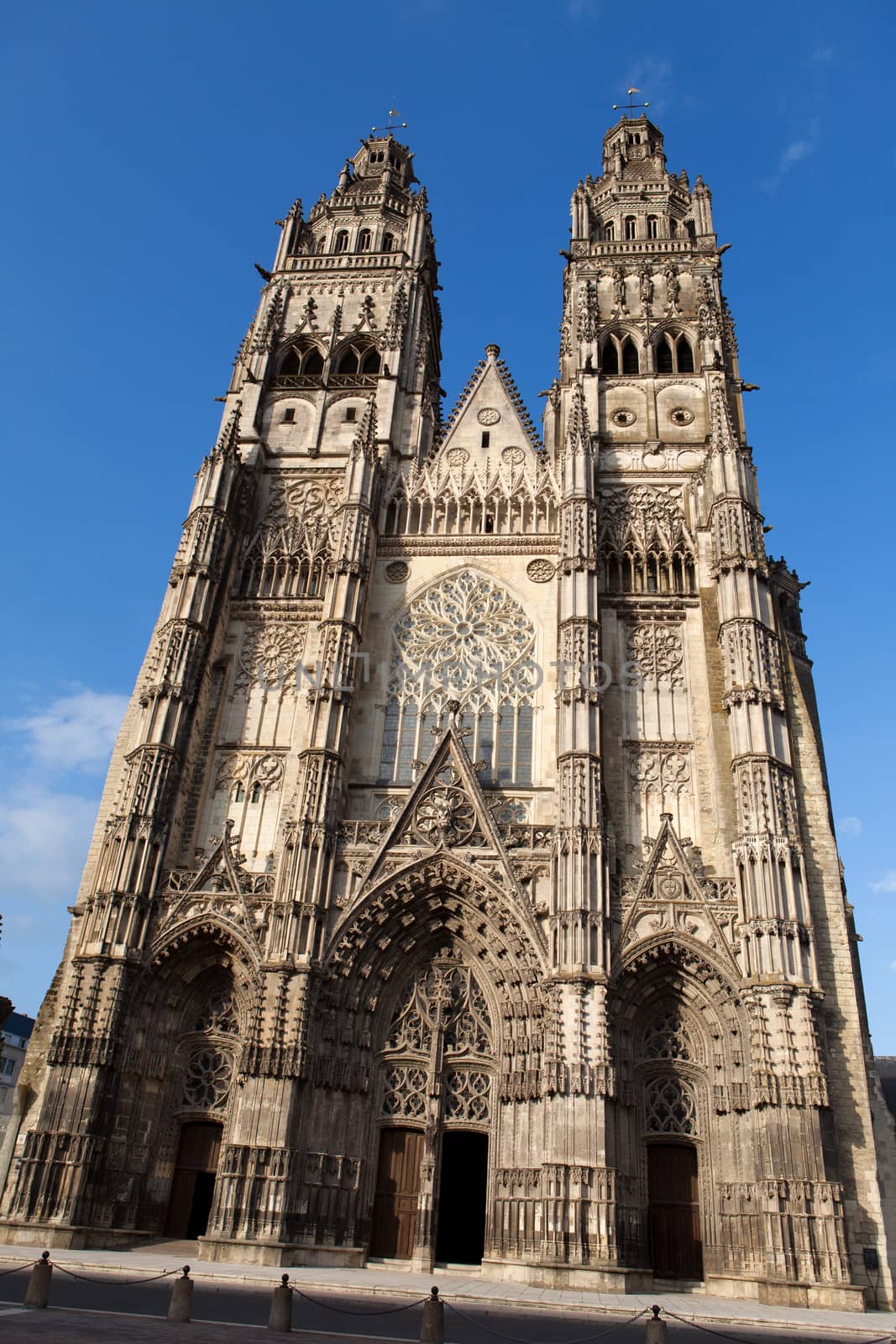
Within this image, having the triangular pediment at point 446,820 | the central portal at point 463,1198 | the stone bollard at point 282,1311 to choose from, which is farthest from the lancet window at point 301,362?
the stone bollard at point 282,1311

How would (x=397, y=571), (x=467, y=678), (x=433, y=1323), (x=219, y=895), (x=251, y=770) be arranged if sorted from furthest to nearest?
(x=397, y=571), (x=467, y=678), (x=251, y=770), (x=219, y=895), (x=433, y=1323)

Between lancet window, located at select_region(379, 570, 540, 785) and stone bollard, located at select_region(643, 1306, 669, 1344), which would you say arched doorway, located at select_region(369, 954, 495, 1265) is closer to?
lancet window, located at select_region(379, 570, 540, 785)

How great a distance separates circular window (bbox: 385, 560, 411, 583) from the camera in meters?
27.4

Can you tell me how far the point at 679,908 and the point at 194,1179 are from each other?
11.3m

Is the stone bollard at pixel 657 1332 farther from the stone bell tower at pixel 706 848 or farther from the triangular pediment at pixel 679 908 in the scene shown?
the triangular pediment at pixel 679 908

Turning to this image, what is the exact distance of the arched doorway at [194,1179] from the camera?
65.8ft

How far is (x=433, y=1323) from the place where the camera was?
9.78 metres

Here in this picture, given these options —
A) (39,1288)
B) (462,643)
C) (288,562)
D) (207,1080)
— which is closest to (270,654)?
(288,562)

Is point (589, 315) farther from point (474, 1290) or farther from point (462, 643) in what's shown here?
point (474, 1290)

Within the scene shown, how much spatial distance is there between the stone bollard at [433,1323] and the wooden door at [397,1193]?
33.6 feet

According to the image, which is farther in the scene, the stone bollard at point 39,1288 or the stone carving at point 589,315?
the stone carving at point 589,315

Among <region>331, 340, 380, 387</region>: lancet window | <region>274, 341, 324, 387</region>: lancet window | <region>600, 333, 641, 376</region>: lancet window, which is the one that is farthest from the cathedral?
<region>331, 340, 380, 387</region>: lancet window

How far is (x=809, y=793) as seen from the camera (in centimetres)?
2258

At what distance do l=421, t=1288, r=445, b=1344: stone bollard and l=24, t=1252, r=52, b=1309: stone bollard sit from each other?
13.3 ft
